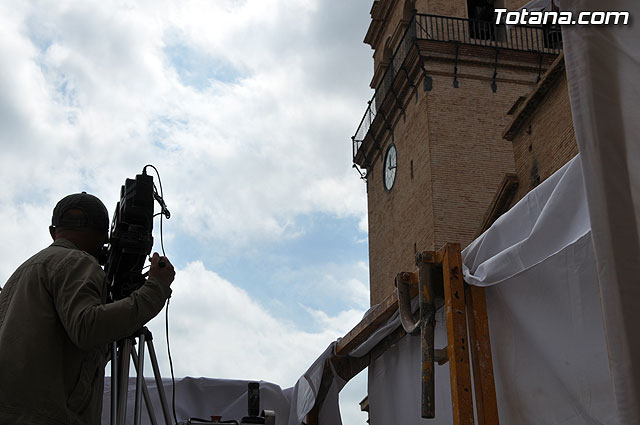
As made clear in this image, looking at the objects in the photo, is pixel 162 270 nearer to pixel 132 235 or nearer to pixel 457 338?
pixel 132 235

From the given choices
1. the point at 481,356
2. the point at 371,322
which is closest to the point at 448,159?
the point at 371,322

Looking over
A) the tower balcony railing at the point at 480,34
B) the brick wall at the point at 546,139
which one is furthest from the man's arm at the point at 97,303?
the tower balcony railing at the point at 480,34

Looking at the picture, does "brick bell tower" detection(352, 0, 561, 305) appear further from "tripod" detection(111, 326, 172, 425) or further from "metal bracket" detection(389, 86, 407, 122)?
"tripod" detection(111, 326, 172, 425)

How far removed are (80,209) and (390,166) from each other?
18.9 m

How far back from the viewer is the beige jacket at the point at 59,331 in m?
2.95

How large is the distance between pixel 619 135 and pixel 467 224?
16.5 meters

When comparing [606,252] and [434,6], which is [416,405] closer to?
[606,252]

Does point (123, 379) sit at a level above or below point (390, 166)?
below

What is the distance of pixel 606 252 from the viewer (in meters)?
1.94

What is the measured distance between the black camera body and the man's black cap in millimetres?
164

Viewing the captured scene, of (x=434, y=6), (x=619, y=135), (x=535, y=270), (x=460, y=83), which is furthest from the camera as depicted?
(x=434, y=6)

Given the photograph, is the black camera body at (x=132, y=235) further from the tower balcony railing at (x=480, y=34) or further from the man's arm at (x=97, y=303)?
the tower balcony railing at (x=480, y=34)

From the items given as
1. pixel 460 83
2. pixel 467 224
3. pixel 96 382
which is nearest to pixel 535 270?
pixel 96 382

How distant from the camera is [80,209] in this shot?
11.5ft
